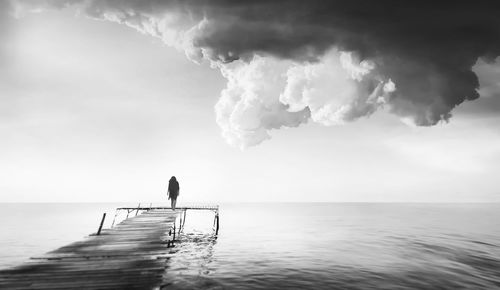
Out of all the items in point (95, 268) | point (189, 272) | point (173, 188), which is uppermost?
point (173, 188)

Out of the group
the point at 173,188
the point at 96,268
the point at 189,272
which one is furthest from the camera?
the point at 173,188

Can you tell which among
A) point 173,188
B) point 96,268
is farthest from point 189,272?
point 173,188

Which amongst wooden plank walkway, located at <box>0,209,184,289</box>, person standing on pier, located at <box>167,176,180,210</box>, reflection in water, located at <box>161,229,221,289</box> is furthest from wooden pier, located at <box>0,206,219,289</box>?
person standing on pier, located at <box>167,176,180,210</box>

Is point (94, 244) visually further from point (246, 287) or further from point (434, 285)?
point (434, 285)

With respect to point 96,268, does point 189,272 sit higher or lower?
lower

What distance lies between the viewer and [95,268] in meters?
9.16

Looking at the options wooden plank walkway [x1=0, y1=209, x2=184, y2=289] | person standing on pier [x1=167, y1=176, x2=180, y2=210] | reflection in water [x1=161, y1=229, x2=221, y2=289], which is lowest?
reflection in water [x1=161, y1=229, x2=221, y2=289]

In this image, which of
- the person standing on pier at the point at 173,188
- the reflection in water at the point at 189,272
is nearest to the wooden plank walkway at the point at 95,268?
the reflection in water at the point at 189,272

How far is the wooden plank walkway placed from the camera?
25.3 feet

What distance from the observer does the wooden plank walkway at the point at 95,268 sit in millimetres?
7711

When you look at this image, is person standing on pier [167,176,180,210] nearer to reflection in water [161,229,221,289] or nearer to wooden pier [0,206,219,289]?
reflection in water [161,229,221,289]

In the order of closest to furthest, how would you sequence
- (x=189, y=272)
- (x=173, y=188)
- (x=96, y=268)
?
1. (x=96, y=268)
2. (x=189, y=272)
3. (x=173, y=188)

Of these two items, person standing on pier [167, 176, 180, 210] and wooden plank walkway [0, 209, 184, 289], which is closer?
wooden plank walkway [0, 209, 184, 289]

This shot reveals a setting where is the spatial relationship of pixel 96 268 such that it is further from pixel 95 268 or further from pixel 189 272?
pixel 189 272
